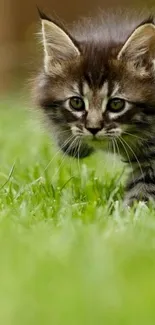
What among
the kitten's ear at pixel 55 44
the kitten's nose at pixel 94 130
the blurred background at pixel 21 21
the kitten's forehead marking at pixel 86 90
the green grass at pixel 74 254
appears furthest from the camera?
the blurred background at pixel 21 21

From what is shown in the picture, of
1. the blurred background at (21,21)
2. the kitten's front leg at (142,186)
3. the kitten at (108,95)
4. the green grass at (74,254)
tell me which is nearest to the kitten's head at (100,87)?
the kitten at (108,95)

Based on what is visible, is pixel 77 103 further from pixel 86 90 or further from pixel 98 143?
pixel 98 143

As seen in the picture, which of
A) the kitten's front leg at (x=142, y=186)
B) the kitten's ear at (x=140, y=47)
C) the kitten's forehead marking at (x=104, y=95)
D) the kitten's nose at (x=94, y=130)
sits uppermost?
the kitten's ear at (x=140, y=47)

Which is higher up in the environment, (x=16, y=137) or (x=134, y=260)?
(x=134, y=260)

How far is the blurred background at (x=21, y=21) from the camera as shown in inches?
422

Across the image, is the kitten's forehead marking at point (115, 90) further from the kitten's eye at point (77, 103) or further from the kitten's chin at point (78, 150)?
the kitten's chin at point (78, 150)

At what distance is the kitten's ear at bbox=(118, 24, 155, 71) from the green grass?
0.68 meters

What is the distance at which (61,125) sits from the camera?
459cm

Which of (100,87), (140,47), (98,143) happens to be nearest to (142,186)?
(98,143)

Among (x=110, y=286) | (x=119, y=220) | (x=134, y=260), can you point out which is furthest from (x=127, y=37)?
(x=110, y=286)

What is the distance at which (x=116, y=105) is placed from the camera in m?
4.38

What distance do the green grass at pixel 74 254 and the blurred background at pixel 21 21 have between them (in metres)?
5.99

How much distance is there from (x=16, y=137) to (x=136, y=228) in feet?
12.1

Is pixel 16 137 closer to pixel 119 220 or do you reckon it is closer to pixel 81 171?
pixel 81 171
